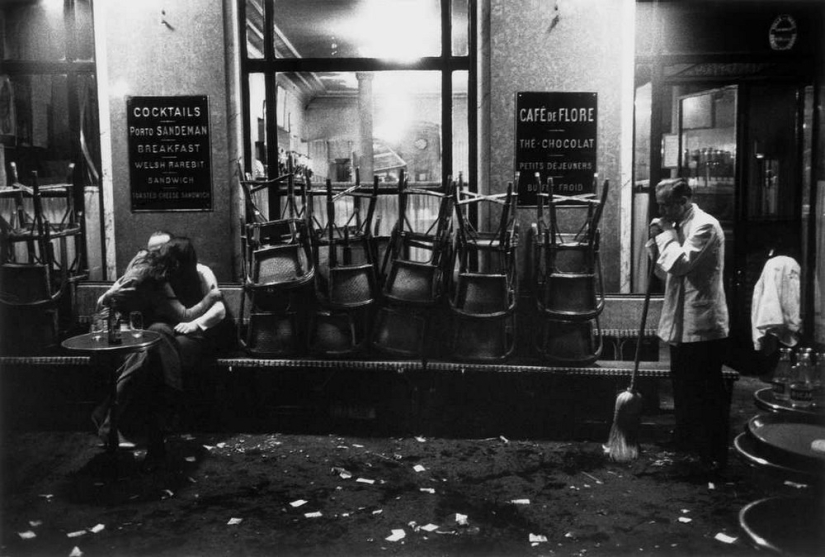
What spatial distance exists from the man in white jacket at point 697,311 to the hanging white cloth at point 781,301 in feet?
7.68

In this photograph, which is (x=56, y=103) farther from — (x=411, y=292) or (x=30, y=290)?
(x=411, y=292)

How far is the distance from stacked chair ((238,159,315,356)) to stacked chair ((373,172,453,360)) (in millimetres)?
732

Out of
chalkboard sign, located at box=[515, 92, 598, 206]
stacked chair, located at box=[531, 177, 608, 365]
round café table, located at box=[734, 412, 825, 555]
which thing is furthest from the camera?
chalkboard sign, located at box=[515, 92, 598, 206]

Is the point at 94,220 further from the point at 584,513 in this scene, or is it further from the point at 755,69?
the point at 755,69

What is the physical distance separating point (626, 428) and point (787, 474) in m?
2.18

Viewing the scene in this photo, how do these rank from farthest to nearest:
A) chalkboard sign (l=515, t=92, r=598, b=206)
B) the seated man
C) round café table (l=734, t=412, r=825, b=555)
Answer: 1. chalkboard sign (l=515, t=92, r=598, b=206)
2. the seated man
3. round café table (l=734, t=412, r=825, b=555)

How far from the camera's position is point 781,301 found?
25.3 ft

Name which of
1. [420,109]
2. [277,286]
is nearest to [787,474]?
[277,286]

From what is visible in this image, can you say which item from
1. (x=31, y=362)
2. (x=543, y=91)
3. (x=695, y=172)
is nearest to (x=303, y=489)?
(x=31, y=362)

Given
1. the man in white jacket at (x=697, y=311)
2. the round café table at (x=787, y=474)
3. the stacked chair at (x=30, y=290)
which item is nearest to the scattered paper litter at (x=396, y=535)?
the round café table at (x=787, y=474)

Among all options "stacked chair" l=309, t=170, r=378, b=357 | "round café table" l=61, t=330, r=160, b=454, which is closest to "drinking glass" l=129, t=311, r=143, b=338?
"round café table" l=61, t=330, r=160, b=454

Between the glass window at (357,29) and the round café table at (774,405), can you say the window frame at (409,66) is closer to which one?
the glass window at (357,29)

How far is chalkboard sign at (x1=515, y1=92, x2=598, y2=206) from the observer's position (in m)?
7.49

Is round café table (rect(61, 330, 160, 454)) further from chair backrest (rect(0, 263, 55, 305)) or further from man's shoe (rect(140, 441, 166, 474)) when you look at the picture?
chair backrest (rect(0, 263, 55, 305))
